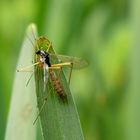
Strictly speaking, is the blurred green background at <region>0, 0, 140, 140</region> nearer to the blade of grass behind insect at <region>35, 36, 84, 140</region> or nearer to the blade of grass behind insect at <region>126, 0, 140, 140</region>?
the blade of grass behind insect at <region>126, 0, 140, 140</region>

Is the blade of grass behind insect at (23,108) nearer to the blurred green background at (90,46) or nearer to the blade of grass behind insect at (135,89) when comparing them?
the blade of grass behind insect at (135,89)

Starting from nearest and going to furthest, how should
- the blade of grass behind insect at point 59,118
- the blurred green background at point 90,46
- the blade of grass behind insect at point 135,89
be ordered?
the blade of grass behind insect at point 59,118
the blade of grass behind insect at point 135,89
the blurred green background at point 90,46

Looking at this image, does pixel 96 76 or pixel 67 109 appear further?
pixel 96 76

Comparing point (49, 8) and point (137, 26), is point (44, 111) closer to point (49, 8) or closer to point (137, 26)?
point (137, 26)

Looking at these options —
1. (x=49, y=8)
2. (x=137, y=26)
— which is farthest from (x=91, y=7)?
(x=137, y=26)

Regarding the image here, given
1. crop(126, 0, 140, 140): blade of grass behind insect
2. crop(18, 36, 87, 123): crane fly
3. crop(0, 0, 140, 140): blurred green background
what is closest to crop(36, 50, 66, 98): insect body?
crop(18, 36, 87, 123): crane fly

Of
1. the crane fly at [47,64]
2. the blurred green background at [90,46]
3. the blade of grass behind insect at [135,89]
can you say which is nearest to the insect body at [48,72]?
the crane fly at [47,64]
